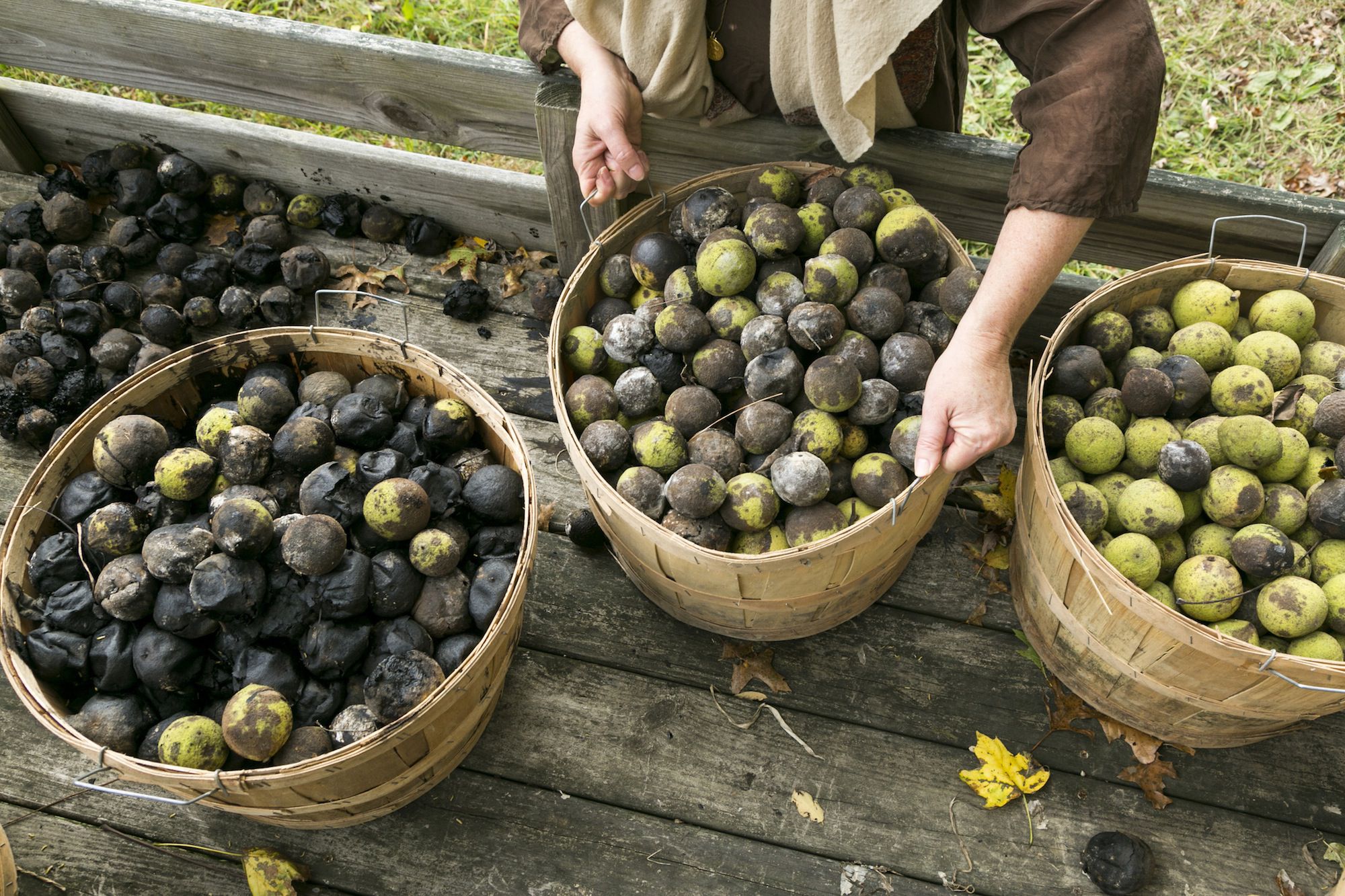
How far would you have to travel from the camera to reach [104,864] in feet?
8.00

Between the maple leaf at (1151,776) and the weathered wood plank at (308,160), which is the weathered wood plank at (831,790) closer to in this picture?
the maple leaf at (1151,776)

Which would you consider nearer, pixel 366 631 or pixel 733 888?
pixel 366 631

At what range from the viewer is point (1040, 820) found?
2500mm

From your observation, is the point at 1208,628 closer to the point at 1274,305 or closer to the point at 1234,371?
the point at 1234,371

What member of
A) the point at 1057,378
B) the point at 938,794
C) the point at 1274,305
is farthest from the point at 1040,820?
the point at 1274,305

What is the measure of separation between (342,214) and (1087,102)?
2959 mm

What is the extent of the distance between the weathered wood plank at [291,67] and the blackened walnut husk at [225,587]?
1.88 meters

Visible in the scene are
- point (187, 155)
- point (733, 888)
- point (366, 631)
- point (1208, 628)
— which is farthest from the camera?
point (187, 155)

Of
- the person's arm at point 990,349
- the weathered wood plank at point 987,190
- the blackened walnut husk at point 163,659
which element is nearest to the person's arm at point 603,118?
the weathered wood plank at point 987,190

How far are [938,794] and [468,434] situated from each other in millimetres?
1840

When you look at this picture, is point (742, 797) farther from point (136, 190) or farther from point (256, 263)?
point (136, 190)

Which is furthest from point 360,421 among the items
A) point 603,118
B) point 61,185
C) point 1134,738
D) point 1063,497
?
point 1134,738

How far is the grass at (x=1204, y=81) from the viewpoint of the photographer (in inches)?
162

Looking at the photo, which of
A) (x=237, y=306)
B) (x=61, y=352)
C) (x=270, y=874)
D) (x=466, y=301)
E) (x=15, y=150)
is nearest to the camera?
(x=270, y=874)
